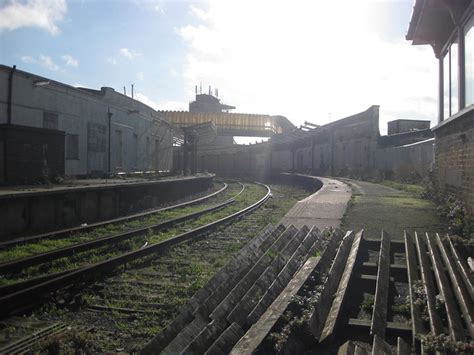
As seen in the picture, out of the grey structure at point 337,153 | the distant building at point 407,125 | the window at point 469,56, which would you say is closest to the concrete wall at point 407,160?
the grey structure at point 337,153

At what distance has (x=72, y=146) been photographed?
64.6 ft

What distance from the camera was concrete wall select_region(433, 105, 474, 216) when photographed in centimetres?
847

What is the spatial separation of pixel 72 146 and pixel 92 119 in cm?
215

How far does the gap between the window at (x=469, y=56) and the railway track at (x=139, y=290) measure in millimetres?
5470

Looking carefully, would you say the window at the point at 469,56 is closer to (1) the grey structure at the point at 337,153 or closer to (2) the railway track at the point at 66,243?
(2) the railway track at the point at 66,243

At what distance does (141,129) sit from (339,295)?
25.3 metres

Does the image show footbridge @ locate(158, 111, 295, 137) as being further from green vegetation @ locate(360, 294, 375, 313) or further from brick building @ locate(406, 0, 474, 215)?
green vegetation @ locate(360, 294, 375, 313)

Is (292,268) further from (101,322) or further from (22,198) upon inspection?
(22,198)

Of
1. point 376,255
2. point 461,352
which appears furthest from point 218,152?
point 461,352

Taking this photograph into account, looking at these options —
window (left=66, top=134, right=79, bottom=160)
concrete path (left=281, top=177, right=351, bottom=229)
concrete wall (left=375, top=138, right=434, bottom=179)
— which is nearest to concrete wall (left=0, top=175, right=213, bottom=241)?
window (left=66, top=134, right=79, bottom=160)

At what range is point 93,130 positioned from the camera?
21.4 metres

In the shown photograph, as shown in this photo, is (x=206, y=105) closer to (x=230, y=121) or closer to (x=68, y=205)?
(x=230, y=121)

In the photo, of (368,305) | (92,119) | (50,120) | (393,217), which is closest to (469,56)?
A: (393,217)

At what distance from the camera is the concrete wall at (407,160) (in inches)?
795
